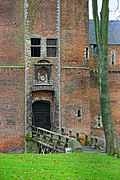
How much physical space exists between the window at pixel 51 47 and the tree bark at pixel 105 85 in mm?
9208

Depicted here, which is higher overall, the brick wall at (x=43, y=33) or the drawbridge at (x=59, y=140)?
the brick wall at (x=43, y=33)

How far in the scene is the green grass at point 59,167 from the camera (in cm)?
1105

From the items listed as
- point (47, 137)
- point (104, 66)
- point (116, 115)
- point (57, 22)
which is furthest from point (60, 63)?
point (104, 66)

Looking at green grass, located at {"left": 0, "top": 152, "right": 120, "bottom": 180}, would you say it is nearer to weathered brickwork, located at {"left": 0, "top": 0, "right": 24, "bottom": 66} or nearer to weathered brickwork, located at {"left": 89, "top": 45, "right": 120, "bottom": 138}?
weathered brickwork, located at {"left": 0, "top": 0, "right": 24, "bottom": 66}

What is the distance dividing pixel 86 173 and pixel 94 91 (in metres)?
17.8

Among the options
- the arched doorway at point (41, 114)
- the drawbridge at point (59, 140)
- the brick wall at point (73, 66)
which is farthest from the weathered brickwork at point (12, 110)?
the brick wall at point (73, 66)

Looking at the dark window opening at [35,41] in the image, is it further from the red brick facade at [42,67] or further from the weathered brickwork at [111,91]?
the weathered brickwork at [111,91]

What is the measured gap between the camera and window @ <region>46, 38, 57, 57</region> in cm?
2500

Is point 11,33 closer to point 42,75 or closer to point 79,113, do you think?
point 42,75

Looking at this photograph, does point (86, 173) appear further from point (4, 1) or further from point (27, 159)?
point (4, 1)

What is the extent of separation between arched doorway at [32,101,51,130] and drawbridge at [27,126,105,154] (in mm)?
919

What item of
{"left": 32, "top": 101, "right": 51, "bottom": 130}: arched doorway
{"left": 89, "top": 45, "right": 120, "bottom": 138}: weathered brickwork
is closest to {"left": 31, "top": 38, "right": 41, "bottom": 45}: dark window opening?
{"left": 32, "top": 101, "right": 51, "bottom": 130}: arched doorway

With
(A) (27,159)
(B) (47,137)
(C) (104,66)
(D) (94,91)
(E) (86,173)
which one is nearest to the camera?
(E) (86,173)

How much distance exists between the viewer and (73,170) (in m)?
12.0
